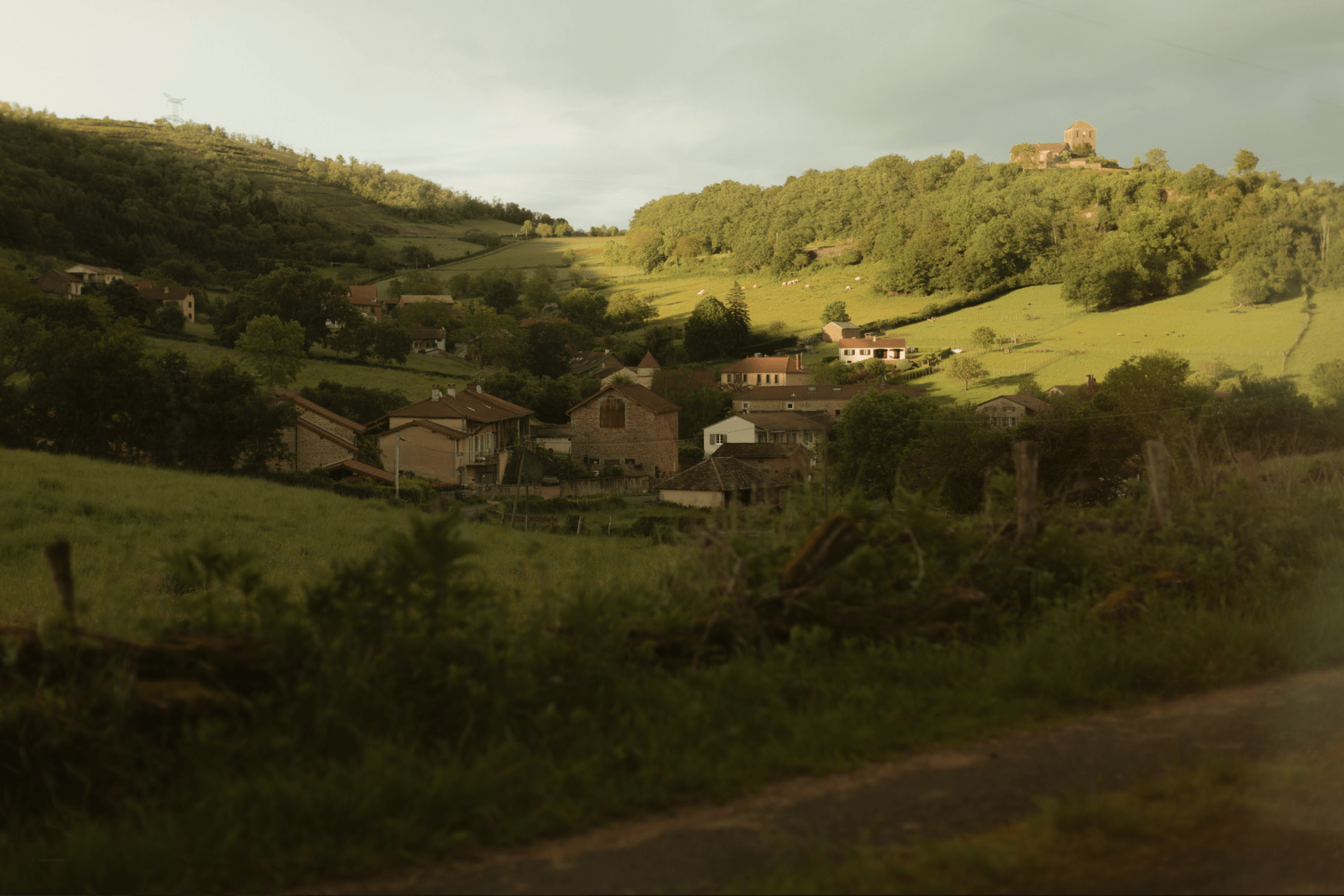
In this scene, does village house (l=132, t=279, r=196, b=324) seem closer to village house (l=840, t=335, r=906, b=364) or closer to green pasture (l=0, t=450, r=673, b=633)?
green pasture (l=0, t=450, r=673, b=633)

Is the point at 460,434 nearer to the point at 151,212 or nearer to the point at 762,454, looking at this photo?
the point at 762,454

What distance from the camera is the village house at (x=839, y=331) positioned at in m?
89.7

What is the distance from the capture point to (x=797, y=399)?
71188 mm

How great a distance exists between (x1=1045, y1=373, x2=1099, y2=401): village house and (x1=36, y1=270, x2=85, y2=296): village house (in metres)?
78.2

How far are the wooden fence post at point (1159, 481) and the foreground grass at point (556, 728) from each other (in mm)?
1138

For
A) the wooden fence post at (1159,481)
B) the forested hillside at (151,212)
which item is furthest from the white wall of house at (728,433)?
the forested hillside at (151,212)

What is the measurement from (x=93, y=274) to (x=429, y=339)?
1340 inches

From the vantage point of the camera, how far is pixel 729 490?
45094mm

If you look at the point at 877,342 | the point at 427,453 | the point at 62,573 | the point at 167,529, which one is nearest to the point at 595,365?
the point at 877,342

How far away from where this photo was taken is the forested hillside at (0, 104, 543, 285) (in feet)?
342

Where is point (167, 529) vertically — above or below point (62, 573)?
below

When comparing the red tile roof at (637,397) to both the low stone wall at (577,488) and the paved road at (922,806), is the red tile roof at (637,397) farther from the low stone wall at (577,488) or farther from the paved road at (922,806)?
the paved road at (922,806)

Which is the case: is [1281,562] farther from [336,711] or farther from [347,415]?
[347,415]

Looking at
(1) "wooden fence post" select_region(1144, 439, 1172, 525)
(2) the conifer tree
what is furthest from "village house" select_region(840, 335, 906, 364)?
(1) "wooden fence post" select_region(1144, 439, 1172, 525)
